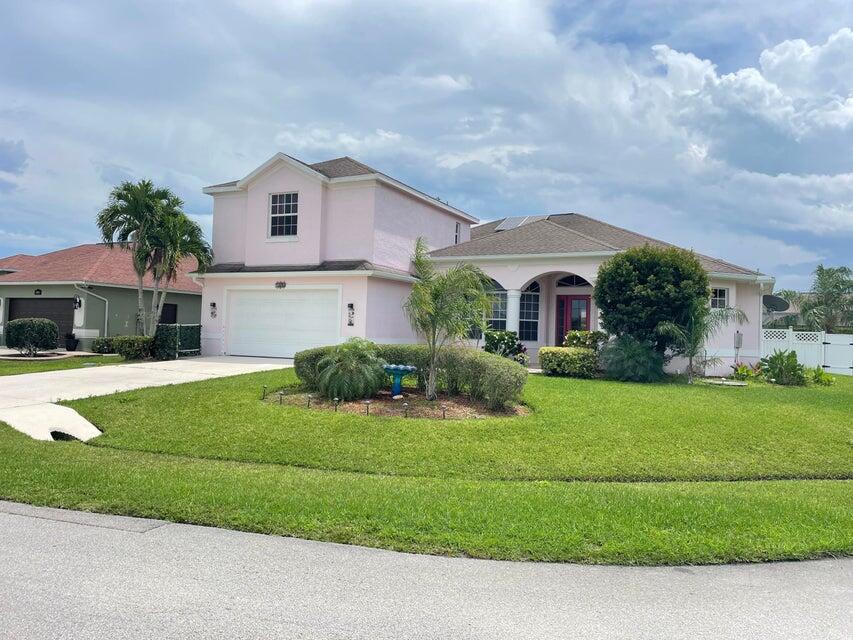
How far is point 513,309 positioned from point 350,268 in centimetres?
547

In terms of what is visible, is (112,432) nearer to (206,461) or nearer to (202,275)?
(206,461)

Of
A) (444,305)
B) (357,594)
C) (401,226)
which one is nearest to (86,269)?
(401,226)

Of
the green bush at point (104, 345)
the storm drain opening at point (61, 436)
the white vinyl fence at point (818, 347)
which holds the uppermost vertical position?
the white vinyl fence at point (818, 347)

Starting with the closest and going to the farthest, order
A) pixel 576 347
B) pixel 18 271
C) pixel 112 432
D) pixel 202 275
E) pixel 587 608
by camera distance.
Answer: pixel 587 608 → pixel 112 432 → pixel 576 347 → pixel 202 275 → pixel 18 271

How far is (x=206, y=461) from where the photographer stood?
8289 millimetres

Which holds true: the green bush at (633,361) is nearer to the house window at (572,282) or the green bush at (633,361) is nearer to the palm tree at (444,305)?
the house window at (572,282)

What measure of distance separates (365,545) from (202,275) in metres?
18.2

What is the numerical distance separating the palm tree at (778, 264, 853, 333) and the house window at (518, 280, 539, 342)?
19.2m

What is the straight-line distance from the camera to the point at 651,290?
656 inches

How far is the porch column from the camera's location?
789 inches

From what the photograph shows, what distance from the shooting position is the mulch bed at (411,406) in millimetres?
10703

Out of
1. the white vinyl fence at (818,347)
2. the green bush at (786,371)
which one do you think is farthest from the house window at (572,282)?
the white vinyl fence at (818,347)

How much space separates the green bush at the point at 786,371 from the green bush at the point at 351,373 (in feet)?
39.5

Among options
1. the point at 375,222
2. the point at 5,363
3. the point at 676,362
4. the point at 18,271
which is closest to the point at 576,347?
the point at 676,362
